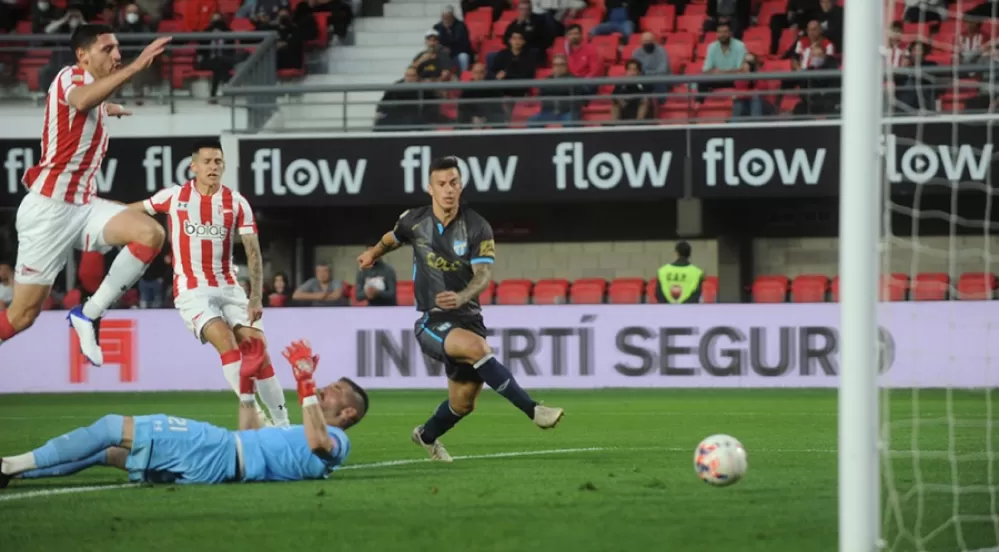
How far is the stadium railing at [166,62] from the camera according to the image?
741 inches

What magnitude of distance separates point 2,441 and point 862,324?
736 centimetres

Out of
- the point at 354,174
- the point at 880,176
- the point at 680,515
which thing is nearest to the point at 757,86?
the point at 354,174

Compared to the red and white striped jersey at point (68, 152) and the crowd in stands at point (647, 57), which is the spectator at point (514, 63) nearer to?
the crowd in stands at point (647, 57)

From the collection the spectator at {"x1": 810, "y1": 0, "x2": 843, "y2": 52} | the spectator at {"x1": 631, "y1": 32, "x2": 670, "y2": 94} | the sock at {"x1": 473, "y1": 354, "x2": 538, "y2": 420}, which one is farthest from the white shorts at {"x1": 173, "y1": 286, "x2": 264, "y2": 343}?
the spectator at {"x1": 810, "y1": 0, "x2": 843, "y2": 52}

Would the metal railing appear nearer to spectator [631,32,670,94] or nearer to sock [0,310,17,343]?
spectator [631,32,670,94]

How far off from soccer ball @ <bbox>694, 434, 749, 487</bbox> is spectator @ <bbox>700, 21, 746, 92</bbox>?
500 inches

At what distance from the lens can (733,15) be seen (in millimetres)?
20156

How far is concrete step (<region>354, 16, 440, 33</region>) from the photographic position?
21.8 meters

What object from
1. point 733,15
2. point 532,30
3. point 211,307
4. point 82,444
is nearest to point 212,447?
point 82,444

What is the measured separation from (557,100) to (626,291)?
8.22 feet

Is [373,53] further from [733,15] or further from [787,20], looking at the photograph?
[787,20]

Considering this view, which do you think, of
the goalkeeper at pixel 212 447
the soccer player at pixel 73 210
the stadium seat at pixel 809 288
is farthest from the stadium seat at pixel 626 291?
the goalkeeper at pixel 212 447

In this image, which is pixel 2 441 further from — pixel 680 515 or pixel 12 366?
pixel 12 366

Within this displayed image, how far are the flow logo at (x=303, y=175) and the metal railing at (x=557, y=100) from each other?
403mm
